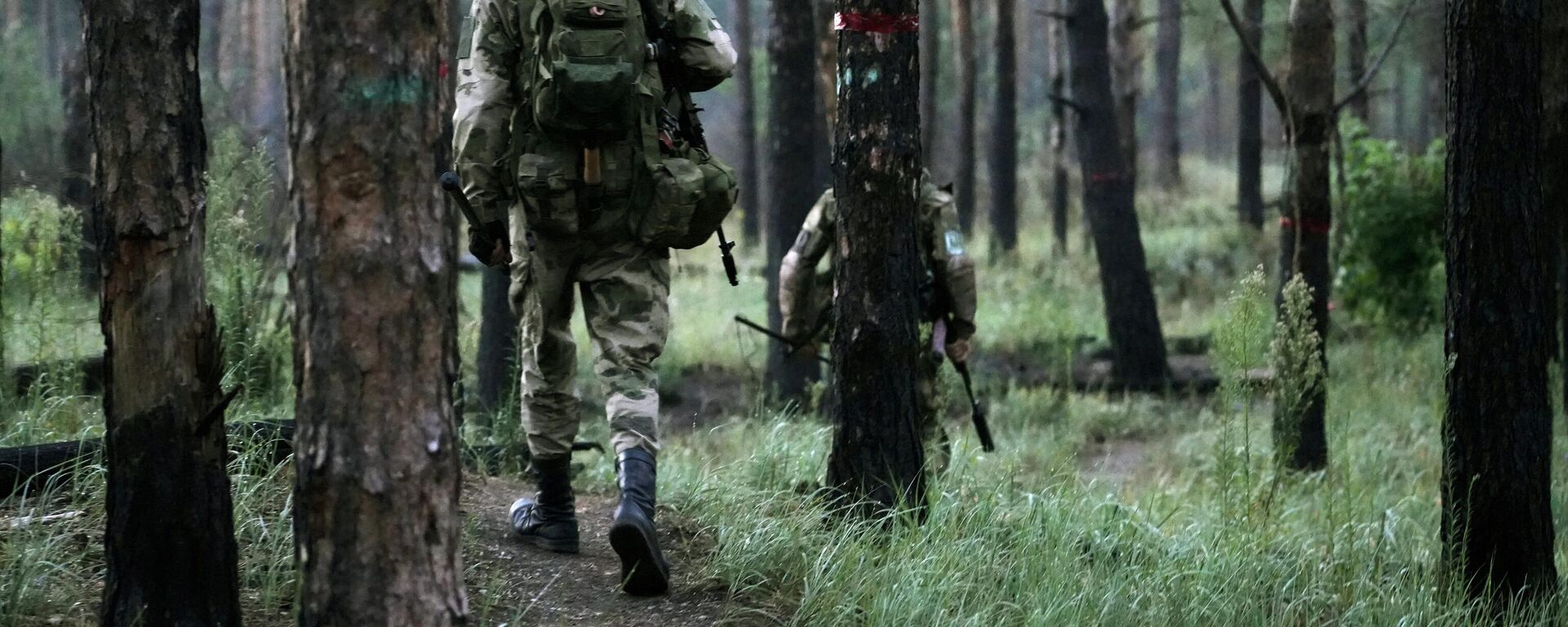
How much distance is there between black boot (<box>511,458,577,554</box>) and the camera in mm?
4500

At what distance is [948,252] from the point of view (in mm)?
6105

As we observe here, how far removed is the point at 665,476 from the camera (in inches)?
227

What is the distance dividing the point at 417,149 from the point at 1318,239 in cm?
678

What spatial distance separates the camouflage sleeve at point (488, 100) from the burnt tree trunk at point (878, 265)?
1.09 meters

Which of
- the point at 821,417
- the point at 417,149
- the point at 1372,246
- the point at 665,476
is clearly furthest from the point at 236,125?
the point at 1372,246

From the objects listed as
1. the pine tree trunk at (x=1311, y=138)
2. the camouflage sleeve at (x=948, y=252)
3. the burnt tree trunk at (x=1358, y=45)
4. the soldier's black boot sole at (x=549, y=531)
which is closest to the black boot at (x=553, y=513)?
the soldier's black boot sole at (x=549, y=531)

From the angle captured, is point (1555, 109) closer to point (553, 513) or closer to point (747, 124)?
point (553, 513)

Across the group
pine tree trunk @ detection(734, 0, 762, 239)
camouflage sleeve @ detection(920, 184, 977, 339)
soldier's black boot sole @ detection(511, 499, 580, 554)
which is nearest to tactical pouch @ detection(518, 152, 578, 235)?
soldier's black boot sole @ detection(511, 499, 580, 554)

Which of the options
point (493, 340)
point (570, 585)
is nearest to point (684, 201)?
point (570, 585)

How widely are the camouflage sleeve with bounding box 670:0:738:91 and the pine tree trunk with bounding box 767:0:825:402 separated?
424 cm

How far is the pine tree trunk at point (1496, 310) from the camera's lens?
495cm

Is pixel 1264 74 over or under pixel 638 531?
over

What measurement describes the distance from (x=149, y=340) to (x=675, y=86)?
6.07 feet

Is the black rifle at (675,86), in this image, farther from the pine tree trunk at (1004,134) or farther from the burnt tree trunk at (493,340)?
the pine tree trunk at (1004,134)
